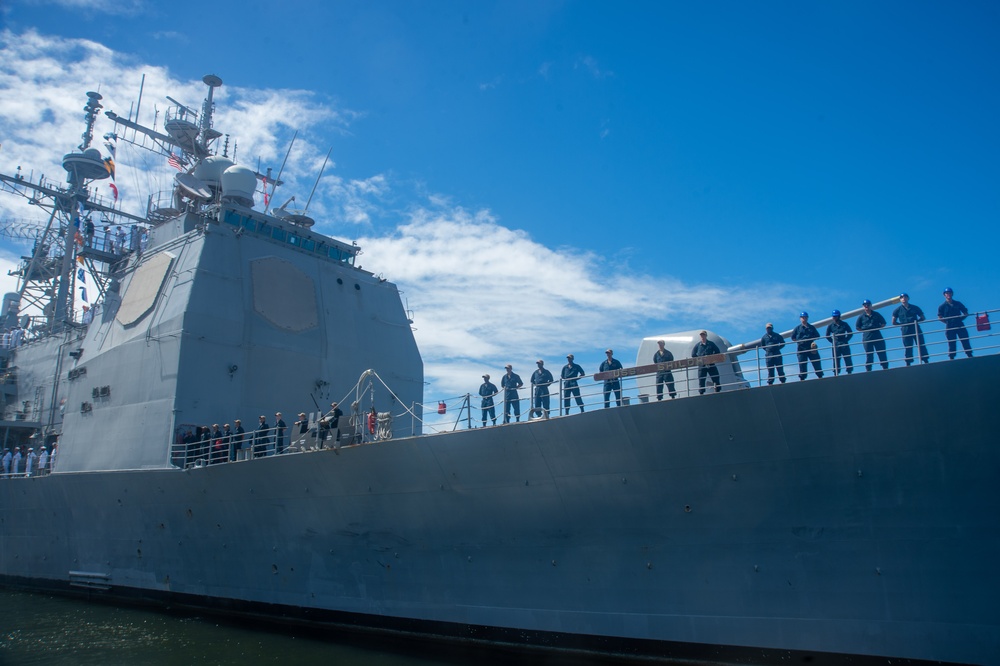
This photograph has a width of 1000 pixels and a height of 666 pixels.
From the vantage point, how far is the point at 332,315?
52.5ft

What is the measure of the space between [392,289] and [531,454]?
9.59 meters

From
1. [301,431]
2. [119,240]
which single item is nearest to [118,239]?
[119,240]

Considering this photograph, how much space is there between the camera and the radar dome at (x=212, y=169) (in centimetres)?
1741

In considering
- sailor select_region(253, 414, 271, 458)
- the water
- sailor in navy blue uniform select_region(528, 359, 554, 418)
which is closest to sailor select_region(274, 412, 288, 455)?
sailor select_region(253, 414, 271, 458)

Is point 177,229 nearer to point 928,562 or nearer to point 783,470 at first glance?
point 783,470

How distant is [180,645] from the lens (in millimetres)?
10805

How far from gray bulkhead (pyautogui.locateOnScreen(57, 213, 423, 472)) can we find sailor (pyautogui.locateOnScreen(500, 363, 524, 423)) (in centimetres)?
→ 398

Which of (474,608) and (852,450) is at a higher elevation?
(852,450)

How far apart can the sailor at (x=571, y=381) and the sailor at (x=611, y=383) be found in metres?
0.35

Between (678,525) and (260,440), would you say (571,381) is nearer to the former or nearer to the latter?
(678,525)

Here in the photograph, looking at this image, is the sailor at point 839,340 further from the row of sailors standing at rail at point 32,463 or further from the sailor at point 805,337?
the row of sailors standing at rail at point 32,463

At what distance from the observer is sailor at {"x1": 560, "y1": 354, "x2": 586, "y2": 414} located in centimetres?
904

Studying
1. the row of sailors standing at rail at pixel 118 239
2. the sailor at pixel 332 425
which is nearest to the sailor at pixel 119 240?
the row of sailors standing at rail at pixel 118 239

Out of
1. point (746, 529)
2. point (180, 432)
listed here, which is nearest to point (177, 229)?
point (180, 432)
